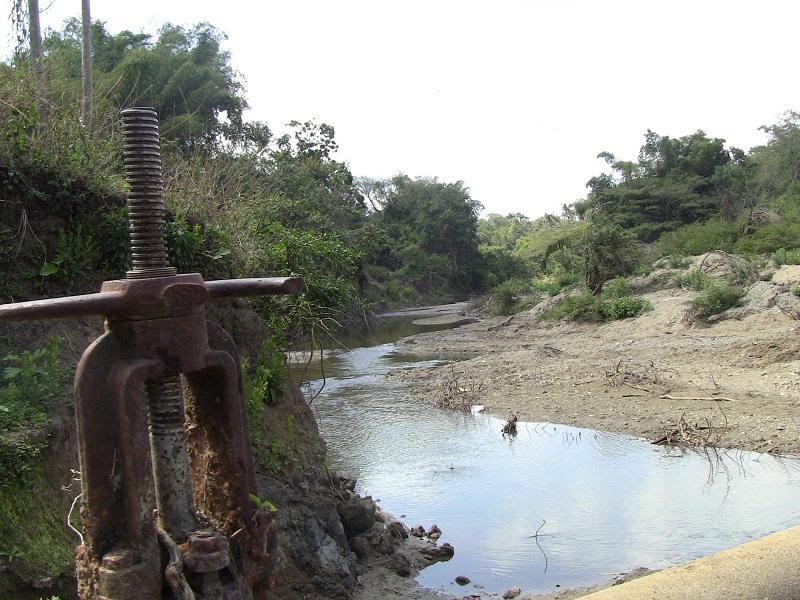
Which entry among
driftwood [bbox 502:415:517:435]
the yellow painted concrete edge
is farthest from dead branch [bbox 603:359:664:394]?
the yellow painted concrete edge

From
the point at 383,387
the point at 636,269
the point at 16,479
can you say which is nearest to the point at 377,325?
the point at 636,269

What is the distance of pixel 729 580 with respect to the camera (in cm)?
209

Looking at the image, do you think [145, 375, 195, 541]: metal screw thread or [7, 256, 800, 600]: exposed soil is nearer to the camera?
[145, 375, 195, 541]: metal screw thread

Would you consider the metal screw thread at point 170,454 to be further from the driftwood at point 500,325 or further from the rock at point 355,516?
A: the driftwood at point 500,325

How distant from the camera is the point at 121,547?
204 centimetres

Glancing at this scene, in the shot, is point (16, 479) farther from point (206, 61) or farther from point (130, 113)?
point (206, 61)

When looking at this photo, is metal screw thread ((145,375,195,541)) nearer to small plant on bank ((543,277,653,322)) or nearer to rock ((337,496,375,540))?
rock ((337,496,375,540))

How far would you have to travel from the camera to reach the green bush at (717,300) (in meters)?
20.2

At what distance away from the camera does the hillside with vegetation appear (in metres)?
6.02

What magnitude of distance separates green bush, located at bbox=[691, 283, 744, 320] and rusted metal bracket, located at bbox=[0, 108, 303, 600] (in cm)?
1996

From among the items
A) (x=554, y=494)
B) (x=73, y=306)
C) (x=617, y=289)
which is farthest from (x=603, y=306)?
(x=73, y=306)

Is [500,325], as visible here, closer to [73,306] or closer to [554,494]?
[554,494]

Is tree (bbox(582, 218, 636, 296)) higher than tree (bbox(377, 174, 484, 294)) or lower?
lower

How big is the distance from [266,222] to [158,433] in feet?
22.9
